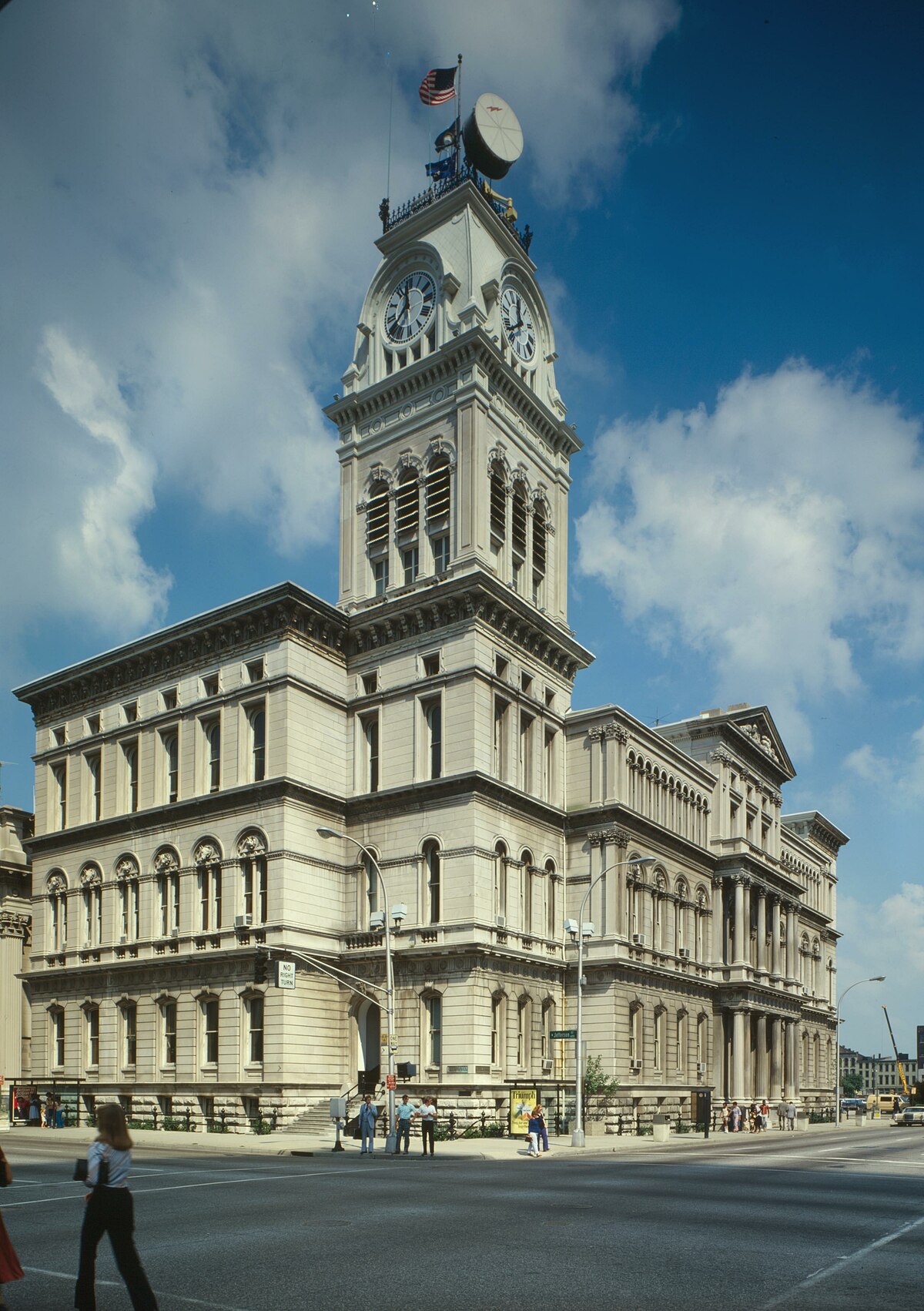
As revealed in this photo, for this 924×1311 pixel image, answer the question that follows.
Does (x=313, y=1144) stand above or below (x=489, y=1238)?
below

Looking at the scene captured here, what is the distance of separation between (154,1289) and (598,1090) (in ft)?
134

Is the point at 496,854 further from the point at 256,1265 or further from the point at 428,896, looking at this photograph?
the point at 256,1265

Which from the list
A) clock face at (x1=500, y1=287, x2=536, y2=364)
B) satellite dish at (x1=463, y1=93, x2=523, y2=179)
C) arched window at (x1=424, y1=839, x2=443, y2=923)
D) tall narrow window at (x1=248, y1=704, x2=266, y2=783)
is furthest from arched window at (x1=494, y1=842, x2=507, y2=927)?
→ satellite dish at (x1=463, y1=93, x2=523, y2=179)

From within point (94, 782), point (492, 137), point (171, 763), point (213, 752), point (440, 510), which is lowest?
point (94, 782)

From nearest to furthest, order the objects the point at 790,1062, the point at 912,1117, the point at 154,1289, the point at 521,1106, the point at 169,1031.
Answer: the point at 154,1289 → the point at 521,1106 → the point at 169,1031 → the point at 790,1062 → the point at 912,1117

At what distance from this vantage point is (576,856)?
5606 cm

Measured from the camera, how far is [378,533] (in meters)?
57.2

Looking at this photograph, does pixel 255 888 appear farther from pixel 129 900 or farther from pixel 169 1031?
pixel 129 900

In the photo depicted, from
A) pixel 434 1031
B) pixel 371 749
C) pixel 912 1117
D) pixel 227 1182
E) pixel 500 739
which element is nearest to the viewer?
pixel 227 1182

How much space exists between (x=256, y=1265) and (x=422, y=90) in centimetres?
5593

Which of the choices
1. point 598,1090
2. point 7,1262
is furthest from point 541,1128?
point 7,1262

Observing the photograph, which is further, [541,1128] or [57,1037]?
[57,1037]

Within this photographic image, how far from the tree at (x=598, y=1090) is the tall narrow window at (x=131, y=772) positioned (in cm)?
2392

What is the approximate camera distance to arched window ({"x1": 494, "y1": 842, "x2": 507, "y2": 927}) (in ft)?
163
